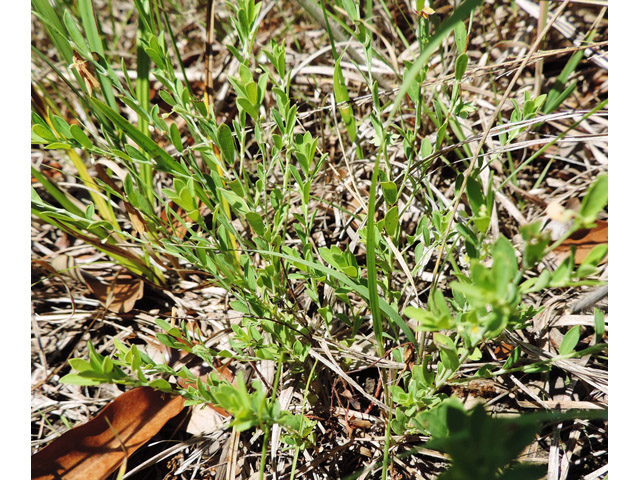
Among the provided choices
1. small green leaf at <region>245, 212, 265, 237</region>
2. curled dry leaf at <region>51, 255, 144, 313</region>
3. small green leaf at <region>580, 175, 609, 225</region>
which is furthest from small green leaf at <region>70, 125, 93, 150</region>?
small green leaf at <region>580, 175, 609, 225</region>

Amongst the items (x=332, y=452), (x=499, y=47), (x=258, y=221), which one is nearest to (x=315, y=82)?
(x=499, y=47)

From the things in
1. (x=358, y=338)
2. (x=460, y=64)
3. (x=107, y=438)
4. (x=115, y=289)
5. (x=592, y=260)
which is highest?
(x=460, y=64)

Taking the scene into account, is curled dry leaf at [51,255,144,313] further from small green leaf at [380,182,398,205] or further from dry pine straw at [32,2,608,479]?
small green leaf at [380,182,398,205]

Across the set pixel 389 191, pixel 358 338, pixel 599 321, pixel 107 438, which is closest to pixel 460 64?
pixel 389 191

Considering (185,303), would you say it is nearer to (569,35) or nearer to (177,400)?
(177,400)

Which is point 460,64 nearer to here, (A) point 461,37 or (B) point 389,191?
(A) point 461,37
